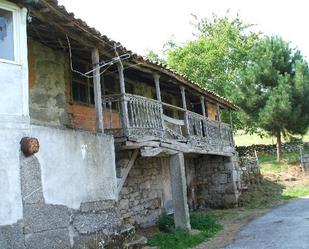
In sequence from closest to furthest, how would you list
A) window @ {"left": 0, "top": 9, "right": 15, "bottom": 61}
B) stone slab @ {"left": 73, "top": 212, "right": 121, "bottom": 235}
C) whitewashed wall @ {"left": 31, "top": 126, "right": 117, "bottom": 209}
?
window @ {"left": 0, "top": 9, "right": 15, "bottom": 61}
whitewashed wall @ {"left": 31, "top": 126, "right": 117, "bottom": 209}
stone slab @ {"left": 73, "top": 212, "right": 121, "bottom": 235}

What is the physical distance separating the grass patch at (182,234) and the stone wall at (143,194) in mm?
777

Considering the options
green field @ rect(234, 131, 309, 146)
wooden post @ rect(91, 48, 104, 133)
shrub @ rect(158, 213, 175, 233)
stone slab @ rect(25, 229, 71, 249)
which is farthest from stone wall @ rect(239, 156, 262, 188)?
green field @ rect(234, 131, 309, 146)

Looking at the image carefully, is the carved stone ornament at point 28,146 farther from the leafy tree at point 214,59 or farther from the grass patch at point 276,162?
the leafy tree at point 214,59

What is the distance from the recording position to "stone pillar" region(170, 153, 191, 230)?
39.0 feet

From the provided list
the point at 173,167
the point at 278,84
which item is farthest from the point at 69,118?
the point at 278,84

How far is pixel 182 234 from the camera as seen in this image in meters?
11.2

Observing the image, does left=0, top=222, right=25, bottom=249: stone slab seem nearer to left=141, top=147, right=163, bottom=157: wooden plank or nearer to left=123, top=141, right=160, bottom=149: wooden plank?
left=123, top=141, right=160, bottom=149: wooden plank

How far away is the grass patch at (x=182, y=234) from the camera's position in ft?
33.8

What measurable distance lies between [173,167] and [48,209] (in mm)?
5657

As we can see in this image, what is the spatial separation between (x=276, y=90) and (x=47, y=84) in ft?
60.4

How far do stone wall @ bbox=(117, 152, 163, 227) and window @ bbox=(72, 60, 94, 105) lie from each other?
2.56m

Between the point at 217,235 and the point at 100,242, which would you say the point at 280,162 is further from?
the point at 100,242

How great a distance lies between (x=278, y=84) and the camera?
2655 cm

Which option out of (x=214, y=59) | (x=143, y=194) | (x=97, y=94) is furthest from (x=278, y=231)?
(x=214, y=59)
